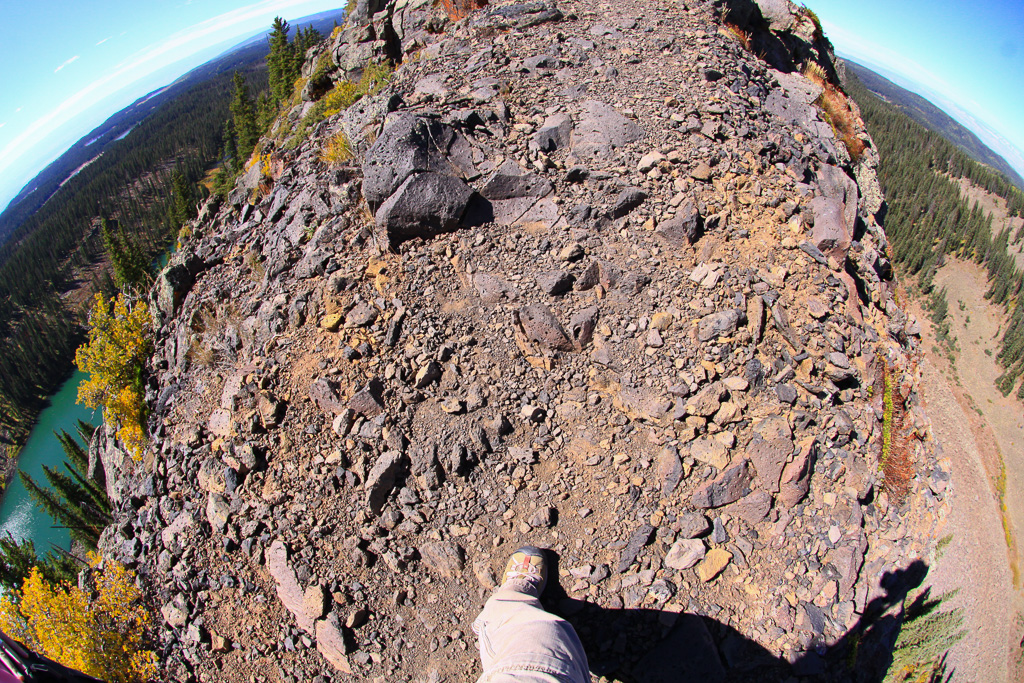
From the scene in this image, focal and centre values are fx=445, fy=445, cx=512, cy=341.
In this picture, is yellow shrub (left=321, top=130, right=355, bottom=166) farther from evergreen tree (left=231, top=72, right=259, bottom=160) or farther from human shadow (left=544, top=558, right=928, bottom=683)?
evergreen tree (left=231, top=72, right=259, bottom=160)

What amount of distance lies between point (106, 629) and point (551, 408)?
578 cm

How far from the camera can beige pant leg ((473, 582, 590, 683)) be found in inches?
110

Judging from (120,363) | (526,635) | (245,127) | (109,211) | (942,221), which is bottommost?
(109,211)

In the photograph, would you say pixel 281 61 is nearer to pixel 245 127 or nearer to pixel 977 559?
pixel 245 127

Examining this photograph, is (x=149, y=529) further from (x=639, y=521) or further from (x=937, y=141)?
(x=937, y=141)

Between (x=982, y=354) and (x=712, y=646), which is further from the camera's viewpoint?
(x=982, y=354)

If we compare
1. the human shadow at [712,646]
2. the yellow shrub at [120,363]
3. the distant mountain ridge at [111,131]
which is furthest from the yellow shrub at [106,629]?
the distant mountain ridge at [111,131]

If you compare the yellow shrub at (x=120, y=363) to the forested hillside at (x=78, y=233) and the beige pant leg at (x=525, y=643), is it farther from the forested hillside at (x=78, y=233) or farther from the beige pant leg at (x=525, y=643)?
the forested hillside at (x=78, y=233)

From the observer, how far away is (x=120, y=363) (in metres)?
9.27

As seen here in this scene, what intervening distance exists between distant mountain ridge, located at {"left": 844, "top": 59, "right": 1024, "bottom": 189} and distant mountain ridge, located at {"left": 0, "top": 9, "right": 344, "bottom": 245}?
17094 centimetres

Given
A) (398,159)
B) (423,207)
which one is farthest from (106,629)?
(398,159)

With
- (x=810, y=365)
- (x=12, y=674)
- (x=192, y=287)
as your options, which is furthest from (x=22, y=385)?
(x=810, y=365)

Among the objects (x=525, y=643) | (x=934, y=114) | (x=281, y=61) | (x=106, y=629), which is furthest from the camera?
(x=934, y=114)

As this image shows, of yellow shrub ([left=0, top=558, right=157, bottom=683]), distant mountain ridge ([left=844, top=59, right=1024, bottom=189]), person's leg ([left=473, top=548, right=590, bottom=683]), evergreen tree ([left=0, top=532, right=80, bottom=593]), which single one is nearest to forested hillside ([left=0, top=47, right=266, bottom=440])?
evergreen tree ([left=0, top=532, right=80, bottom=593])
